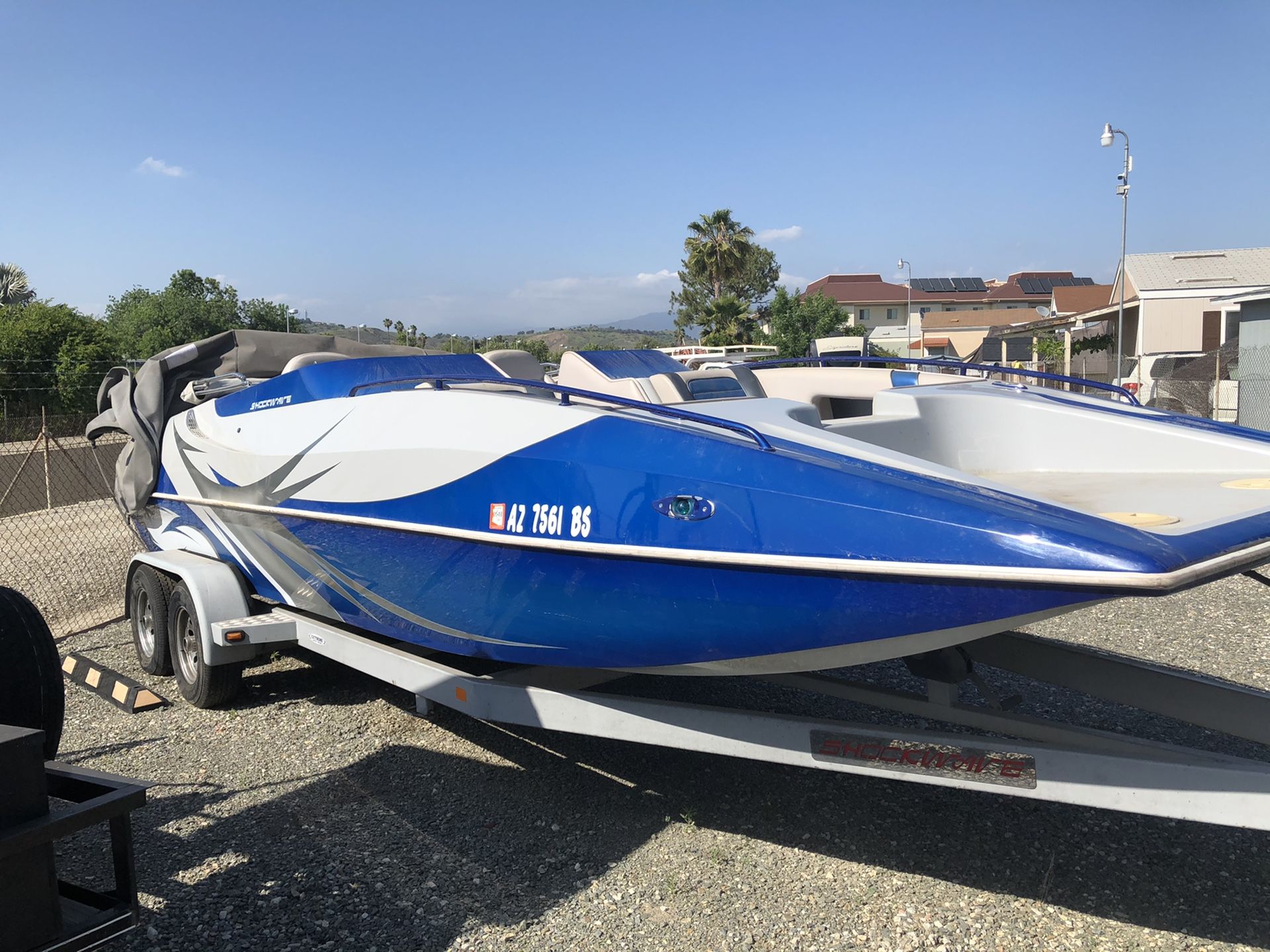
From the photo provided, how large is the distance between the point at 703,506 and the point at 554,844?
4.93 ft

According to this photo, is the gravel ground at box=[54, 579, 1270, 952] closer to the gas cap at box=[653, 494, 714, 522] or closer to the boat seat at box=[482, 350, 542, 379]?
the gas cap at box=[653, 494, 714, 522]

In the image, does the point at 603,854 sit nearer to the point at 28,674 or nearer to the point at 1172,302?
the point at 28,674

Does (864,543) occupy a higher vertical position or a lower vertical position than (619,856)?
higher

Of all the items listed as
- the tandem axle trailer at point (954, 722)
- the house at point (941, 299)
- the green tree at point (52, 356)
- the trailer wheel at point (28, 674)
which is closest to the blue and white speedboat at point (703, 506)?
the tandem axle trailer at point (954, 722)

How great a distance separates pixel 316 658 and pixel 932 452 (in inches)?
151

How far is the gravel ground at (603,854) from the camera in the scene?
287 cm

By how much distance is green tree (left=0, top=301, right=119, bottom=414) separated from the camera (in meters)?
22.8

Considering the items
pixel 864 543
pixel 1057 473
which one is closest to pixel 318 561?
pixel 864 543

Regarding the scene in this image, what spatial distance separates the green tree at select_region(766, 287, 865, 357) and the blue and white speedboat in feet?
135

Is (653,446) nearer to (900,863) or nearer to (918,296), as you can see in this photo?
(900,863)

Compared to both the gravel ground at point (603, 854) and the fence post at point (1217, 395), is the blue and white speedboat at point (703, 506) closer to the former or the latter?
the gravel ground at point (603, 854)

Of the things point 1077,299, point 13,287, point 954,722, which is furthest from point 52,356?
point 1077,299

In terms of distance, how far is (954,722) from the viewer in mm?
3203

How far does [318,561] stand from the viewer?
4.07 meters
